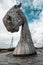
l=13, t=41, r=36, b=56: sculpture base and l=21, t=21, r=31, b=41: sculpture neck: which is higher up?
l=21, t=21, r=31, b=41: sculpture neck

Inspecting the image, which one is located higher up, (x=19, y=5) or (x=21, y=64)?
(x=19, y=5)

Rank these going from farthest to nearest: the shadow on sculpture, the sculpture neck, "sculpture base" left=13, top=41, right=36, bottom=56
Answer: the sculpture neck < the shadow on sculpture < "sculpture base" left=13, top=41, right=36, bottom=56

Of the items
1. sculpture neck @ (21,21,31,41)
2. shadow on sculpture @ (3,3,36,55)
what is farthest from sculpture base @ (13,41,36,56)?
sculpture neck @ (21,21,31,41)

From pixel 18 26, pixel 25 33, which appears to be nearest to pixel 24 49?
pixel 25 33

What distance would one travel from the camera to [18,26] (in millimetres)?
28625

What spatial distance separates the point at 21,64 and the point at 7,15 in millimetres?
10344

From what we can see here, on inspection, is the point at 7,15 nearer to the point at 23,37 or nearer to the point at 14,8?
the point at 14,8

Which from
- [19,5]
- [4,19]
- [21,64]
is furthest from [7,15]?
[21,64]

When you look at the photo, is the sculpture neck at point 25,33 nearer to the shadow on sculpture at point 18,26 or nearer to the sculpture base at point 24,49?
the shadow on sculpture at point 18,26

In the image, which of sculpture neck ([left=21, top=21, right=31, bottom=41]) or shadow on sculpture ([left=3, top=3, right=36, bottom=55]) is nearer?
shadow on sculpture ([left=3, top=3, right=36, bottom=55])

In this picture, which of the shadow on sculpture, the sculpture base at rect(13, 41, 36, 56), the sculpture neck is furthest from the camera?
the sculpture neck

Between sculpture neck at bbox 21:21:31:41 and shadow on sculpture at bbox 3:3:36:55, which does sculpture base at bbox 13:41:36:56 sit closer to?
shadow on sculpture at bbox 3:3:36:55

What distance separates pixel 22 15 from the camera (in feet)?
93.7

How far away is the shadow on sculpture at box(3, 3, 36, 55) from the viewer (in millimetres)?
27775
